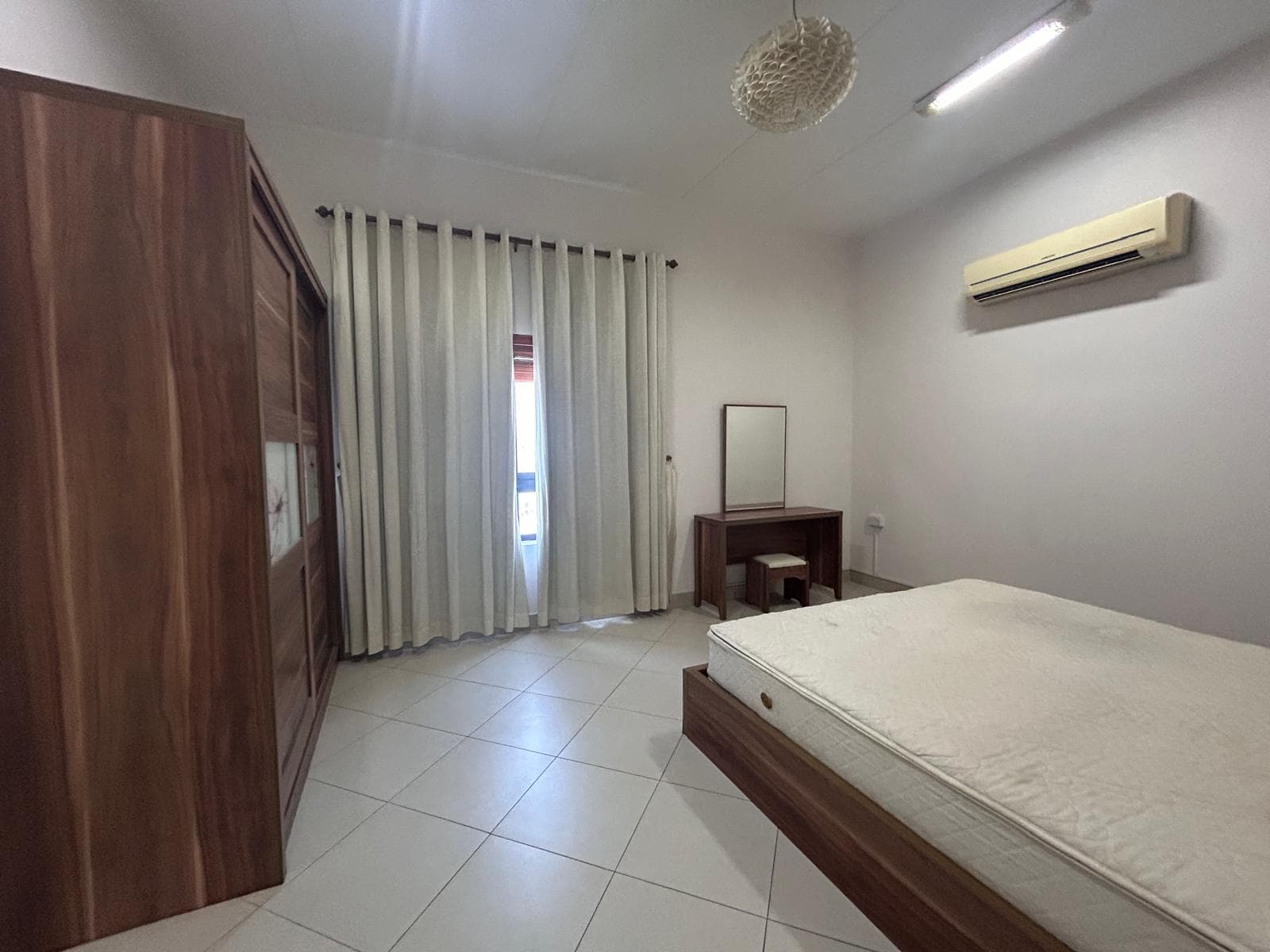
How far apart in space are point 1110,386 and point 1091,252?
0.68m

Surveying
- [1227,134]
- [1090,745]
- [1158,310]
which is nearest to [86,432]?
[1090,745]

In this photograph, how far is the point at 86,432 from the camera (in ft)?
3.26

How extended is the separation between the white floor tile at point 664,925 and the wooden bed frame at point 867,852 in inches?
10.2

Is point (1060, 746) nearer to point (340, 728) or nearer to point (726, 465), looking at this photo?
point (340, 728)

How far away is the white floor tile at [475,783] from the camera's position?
1432 mm

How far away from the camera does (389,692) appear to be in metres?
2.18

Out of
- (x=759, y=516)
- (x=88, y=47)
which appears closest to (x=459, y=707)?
(x=759, y=516)

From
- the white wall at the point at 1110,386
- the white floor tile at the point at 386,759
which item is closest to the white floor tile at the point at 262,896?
the white floor tile at the point at 386,759

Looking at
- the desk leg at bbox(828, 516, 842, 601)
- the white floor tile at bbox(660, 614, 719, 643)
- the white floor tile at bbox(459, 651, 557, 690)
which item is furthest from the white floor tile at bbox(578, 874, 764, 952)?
the desk leg at bbox(828, 516, 842, 601)

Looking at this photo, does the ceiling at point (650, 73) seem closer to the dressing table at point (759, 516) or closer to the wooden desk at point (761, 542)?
the dressing table at point (759, 516)

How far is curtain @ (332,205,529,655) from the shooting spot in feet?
7.92

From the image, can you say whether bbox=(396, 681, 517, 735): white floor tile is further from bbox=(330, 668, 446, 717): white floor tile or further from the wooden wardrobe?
the wooden wardrobe

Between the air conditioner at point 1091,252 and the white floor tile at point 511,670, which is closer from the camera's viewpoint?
the air conditioner at point 1091,252

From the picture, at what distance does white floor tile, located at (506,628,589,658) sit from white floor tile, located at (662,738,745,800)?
3.44ft
